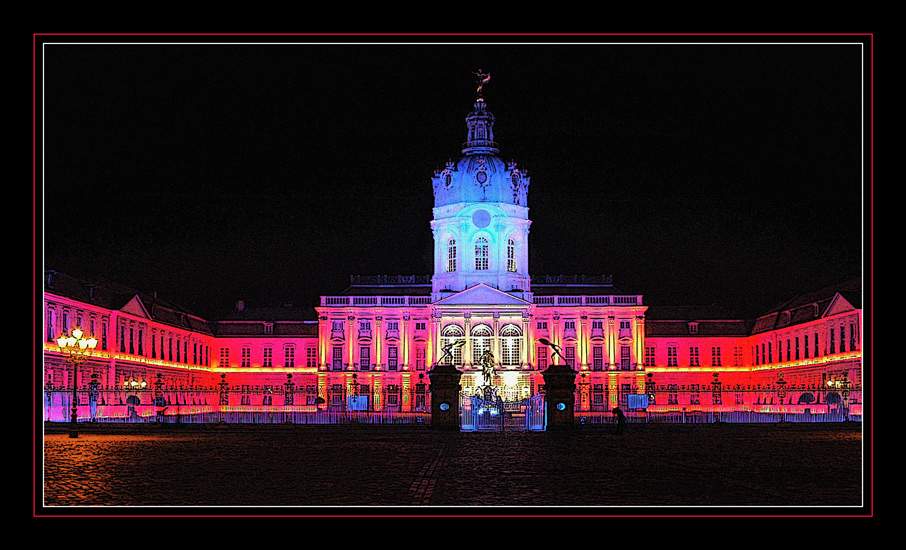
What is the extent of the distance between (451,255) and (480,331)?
302 inches

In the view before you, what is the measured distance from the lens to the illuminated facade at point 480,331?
79250 mm

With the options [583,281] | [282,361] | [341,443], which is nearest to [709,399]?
[583,281]

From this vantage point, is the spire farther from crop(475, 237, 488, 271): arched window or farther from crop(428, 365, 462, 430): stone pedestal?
crop(428, 365, 462, 430): stone pedestal

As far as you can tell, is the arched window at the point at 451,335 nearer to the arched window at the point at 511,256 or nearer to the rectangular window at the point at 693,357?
the arched window at the point at 511,256

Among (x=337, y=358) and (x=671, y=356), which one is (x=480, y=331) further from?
(x=671, y=356)

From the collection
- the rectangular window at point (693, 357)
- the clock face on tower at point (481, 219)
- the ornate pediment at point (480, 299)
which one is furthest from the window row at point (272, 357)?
the rectangular window at point (693, 357)

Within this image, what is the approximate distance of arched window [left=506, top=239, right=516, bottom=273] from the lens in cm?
8650

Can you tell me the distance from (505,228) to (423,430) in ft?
174

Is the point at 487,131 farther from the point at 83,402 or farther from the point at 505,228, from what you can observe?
the point at 83,402

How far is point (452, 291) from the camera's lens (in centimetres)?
8438

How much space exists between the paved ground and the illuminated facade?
47731mm

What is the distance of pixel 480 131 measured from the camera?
87.0 meters

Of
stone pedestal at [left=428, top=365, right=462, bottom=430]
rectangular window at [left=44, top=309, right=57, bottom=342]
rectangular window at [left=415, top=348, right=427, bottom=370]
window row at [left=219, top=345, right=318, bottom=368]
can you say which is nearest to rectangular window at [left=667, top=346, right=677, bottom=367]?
rectangular window at [left=415, top=348, right=427, bottom=370]

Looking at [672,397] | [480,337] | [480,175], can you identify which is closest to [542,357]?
[480,337]
